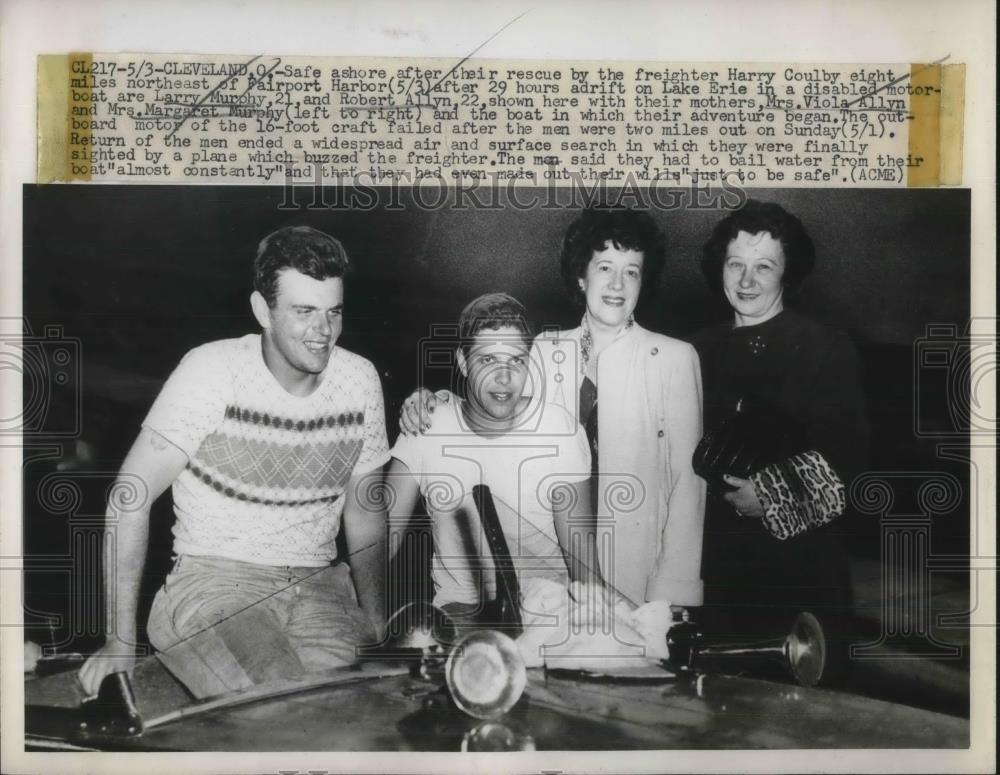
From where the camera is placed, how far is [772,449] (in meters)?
3.14

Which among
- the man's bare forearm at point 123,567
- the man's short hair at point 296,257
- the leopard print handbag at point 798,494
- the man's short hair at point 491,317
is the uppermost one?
the man's short hair at point 296,257

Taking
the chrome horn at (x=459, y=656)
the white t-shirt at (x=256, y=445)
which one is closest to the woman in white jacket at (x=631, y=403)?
the chrome horn at (x=459, y=656)

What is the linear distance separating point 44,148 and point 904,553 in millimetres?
3069

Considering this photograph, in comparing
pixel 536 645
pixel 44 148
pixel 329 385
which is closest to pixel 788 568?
pixel 536 645

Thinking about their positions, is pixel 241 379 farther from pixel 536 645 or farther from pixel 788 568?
pixel 788 568

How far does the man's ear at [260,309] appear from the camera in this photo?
10.2ft

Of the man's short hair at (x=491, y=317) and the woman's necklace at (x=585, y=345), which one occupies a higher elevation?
the man's short hair at (x=491, y=317)

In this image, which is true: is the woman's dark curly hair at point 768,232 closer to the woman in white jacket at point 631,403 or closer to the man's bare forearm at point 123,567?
the woman in white jacket at point 631,403

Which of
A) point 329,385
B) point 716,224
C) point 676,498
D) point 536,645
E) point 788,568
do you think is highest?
point 716,224

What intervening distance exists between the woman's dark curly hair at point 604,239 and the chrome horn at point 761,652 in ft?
3.70

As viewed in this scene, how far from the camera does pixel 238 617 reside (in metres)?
3.06

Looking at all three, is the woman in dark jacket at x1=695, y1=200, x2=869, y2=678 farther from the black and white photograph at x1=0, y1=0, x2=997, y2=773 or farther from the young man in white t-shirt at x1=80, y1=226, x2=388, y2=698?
the young man in white t-shirt at x1=80, y1=226, x2=388, y2=698

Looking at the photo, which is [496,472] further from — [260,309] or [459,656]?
[260,309]

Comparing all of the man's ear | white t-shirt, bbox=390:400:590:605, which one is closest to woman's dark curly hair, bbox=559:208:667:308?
white t-shirt, bbox=390:400:590:605
